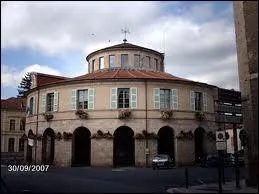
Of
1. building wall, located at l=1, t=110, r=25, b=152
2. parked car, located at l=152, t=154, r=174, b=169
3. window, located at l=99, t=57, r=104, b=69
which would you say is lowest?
parked car, located at l=152, t=154, r=174, b=169

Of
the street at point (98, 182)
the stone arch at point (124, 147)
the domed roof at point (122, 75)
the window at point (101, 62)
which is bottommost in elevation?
the street at point (98, 182)

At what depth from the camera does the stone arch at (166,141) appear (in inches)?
1442

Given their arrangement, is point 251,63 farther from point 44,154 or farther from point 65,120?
point 44,154

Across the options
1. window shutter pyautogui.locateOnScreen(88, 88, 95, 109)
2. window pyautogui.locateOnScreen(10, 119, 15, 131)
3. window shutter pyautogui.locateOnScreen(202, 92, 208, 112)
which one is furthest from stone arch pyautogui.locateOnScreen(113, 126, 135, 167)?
window pyautogui.locateOnScreen(10, 119, 15, 131)

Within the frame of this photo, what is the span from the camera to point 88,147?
128ft

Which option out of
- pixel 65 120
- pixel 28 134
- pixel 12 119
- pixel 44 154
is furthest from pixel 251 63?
pixel 12 119

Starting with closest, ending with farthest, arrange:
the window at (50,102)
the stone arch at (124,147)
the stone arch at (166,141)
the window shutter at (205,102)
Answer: the stone arch at (166,141) → the stone arch at (124,147) → the window shutter at (205,102) → the window at (50,102)

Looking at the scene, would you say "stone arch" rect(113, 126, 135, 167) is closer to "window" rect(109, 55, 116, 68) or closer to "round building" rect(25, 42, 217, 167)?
"round building" rect(25, 42, 217, 167)

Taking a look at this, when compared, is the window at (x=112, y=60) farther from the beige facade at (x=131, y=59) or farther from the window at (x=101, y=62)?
the window at (x=101, y=62)

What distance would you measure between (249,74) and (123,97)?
65.1 feet

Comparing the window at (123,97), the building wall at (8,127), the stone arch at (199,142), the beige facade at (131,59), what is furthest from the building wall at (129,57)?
the building wall at (8,127)

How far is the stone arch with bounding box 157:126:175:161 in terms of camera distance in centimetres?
3662

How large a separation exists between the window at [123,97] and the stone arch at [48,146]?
847 centimetres

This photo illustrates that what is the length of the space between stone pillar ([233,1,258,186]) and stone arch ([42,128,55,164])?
25.7 metres
